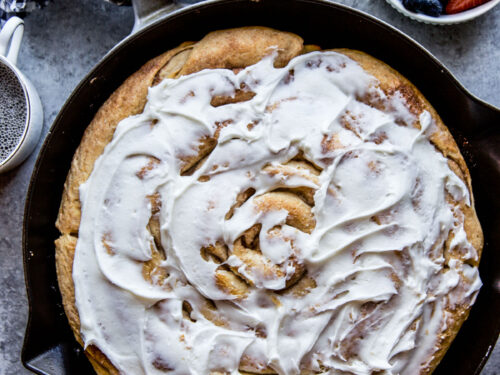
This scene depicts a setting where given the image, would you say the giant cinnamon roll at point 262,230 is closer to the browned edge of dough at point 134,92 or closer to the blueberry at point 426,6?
the browned edge of dough at point 134,92

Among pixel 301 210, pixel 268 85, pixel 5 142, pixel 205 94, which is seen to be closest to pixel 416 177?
pixel 301 210

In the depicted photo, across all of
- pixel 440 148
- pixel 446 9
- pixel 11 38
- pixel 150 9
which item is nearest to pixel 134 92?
pixel 150 9

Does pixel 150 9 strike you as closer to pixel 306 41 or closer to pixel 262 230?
pixel 306 41

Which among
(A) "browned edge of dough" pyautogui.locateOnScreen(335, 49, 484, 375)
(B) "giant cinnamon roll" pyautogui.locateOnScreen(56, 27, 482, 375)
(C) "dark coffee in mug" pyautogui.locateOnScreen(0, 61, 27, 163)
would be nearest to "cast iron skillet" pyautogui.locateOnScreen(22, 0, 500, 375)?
(A) "browned edge of dough" pyautogui.locateOnScreen(335, 49, 484, 375)

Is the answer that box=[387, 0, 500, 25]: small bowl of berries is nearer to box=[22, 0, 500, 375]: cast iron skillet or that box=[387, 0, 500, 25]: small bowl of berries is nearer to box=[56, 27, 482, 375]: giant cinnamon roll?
box=[22, 0, 500, 375]: cast iron skillet

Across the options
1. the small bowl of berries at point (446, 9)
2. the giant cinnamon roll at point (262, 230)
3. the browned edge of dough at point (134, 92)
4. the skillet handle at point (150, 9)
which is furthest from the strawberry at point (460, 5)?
the skillet handle at point (150, 9)
